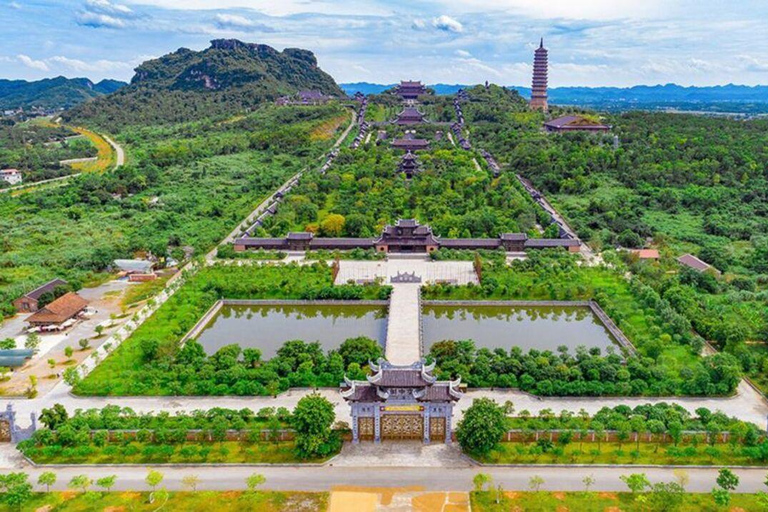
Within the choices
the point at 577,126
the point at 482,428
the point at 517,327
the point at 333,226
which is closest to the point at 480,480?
the point at 482,428

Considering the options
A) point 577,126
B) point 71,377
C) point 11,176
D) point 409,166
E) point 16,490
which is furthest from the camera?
point 577,126

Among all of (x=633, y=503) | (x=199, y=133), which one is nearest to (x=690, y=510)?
(x=633, y=503)

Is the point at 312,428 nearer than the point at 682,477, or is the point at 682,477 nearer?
the point at 682,477

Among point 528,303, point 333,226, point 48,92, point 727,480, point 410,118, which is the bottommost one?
point 727,480

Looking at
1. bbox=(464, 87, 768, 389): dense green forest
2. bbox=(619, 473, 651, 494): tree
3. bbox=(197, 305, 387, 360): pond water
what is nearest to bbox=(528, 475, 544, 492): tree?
bbox=(619, 473, 651, 494): tree

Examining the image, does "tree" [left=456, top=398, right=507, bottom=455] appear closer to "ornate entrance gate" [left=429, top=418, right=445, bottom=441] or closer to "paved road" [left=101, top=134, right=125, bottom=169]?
"ornate entrance gate" [left=429, top=418, right=445, bottom=441]

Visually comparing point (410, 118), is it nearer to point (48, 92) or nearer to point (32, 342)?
point (32, 342)

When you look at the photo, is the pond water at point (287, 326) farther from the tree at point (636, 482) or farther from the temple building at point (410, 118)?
the temple building at point (410, 118)
